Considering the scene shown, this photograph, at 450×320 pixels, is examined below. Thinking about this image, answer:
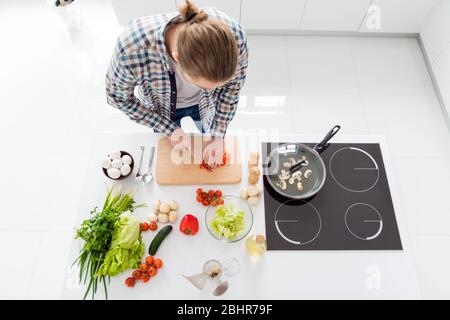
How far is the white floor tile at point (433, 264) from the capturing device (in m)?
1.86

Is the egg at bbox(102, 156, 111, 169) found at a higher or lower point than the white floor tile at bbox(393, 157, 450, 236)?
lower

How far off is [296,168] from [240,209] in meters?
0.30

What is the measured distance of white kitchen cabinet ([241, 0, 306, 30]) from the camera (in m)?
2.38

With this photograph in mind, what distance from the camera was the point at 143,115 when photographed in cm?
129

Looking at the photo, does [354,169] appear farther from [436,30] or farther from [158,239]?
[436,30]

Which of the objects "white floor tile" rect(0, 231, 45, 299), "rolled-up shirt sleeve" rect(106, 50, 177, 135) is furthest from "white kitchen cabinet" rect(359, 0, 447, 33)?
"white floor tile" rect(0, 231, 45, 299)

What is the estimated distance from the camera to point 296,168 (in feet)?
4.39

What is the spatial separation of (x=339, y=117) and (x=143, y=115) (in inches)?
63.5

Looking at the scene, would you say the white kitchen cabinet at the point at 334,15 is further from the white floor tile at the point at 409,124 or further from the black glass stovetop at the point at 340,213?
the black glass stovetop at the point at 340,213

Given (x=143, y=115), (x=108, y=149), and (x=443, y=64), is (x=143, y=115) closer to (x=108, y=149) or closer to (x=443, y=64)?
(x=108, y=149)

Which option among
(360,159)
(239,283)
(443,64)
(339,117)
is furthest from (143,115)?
(443,64)

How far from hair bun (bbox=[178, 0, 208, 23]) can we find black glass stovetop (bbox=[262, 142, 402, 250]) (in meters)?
0.69

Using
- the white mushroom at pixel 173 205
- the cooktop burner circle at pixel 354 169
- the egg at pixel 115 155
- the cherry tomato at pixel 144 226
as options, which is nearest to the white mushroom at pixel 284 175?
the cooktop burner circle at pixel 354 169

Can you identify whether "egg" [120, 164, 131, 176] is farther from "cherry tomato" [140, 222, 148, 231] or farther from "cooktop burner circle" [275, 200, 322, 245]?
"cooktop burner circle" [275, 200, 322, 245]
